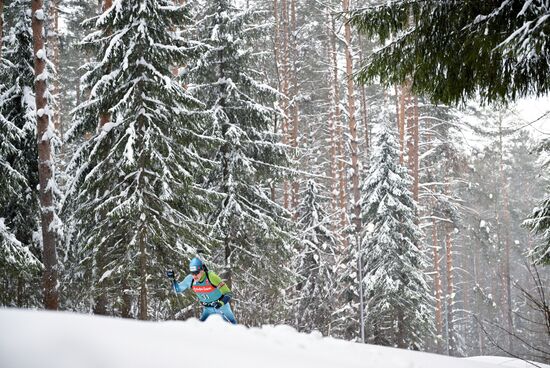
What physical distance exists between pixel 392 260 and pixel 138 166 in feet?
37.3

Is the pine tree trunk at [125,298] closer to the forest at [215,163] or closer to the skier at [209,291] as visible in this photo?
the forest at [215,163]

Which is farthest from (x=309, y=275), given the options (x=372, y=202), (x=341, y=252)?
(x=372, y=202)

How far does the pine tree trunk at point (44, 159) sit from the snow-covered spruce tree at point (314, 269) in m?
10.4

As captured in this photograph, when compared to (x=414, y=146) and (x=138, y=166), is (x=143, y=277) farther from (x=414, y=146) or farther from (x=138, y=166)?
(x=414, y=146)

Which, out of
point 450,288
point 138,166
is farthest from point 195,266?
point 450,288

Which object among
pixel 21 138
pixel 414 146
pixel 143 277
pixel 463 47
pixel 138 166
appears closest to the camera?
pixel 463 47

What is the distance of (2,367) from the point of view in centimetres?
179

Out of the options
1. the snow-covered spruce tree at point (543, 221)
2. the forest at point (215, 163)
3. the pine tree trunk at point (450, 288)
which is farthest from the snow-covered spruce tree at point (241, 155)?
the pine tree trunk at point (450, 288)

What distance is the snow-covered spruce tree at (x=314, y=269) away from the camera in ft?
62.3

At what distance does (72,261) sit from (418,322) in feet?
41.7

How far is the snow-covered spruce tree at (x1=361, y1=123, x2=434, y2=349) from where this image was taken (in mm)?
17078

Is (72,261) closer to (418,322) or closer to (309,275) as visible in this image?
(309,275)

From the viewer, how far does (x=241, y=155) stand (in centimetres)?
1341

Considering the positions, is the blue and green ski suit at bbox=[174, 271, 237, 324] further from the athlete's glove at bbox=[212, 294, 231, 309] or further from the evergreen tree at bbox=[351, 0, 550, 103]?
the evergreen tree at bbox=[351, 0, 550, 103]
